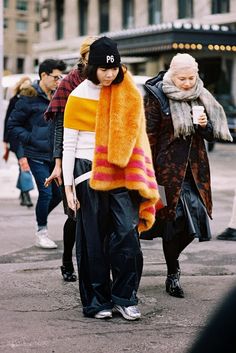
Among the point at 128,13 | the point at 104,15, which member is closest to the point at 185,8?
the point at 128,13

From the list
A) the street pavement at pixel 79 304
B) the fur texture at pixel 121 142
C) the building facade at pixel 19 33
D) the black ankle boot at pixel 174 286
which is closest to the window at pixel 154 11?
the street pavement at pixel 79 304

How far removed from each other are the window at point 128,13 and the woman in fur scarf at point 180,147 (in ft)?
130

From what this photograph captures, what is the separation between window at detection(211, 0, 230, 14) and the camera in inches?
1510

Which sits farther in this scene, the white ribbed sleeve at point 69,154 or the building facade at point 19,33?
the building facade at point 19,33

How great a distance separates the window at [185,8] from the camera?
4016 cm

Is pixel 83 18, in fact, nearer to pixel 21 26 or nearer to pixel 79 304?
pixel 21 26

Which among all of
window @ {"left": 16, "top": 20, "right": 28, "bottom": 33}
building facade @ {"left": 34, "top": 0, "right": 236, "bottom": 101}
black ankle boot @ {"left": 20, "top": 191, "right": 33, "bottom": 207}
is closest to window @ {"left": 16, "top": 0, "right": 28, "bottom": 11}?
window @ {"left": 16, "top": 20, "right": 28, "bottom": 33}

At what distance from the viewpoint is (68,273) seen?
634 centimetres

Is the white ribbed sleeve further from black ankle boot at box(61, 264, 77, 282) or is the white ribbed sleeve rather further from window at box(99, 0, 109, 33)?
window at box(99, 0, 109, 33)

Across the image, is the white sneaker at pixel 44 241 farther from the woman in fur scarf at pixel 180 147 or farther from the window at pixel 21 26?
the window at pixel 21 26

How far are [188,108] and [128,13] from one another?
4040cm

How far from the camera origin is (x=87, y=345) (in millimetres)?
4625

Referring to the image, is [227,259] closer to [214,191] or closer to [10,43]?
[214,191]

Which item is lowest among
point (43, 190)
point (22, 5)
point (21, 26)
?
point (43, 190)
